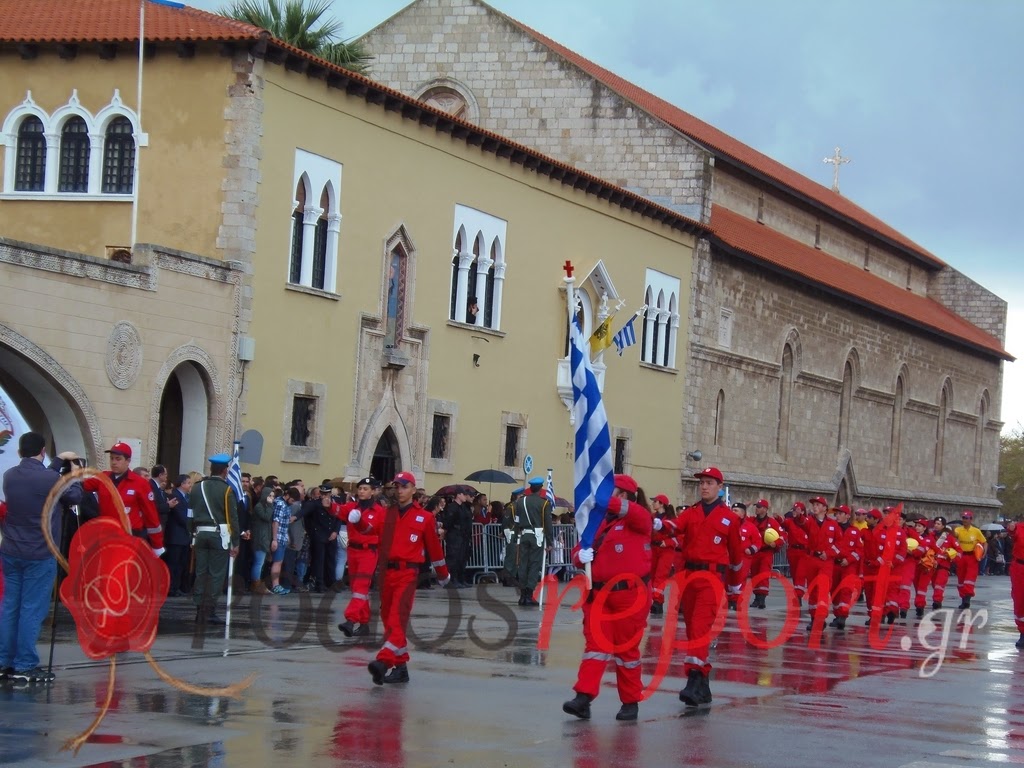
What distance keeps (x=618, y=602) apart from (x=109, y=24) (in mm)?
20762

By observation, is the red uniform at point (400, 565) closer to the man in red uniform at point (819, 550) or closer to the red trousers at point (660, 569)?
the red trousers at point (660, 569)

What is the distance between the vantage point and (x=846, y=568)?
80.6 ft

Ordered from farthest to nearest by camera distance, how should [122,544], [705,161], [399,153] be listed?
[705,161], [399,153], [122,544]

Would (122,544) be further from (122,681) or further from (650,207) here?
(650,207)

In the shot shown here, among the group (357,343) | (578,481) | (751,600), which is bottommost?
(751,600)

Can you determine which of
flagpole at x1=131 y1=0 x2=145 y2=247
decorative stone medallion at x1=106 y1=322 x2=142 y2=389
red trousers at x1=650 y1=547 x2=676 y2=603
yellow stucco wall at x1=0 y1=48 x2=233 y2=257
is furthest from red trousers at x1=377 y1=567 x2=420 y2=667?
flagpole at x1=131 y1=0 x2=145 y2=247

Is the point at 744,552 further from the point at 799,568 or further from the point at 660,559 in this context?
the point at 799,568

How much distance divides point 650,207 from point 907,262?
32581mm

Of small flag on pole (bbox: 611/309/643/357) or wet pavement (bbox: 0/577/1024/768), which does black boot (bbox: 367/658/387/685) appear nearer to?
wet pavement (bbox: 0/577/1024/768)

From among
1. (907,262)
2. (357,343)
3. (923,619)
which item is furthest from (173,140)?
(907,262)

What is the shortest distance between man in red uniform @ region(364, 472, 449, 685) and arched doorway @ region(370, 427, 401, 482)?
18.0 m

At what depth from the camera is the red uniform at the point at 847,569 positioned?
24.3m

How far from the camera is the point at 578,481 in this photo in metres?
14.5

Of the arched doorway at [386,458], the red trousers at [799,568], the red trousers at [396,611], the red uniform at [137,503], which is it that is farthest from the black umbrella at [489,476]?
the red trousers at [396,611]
